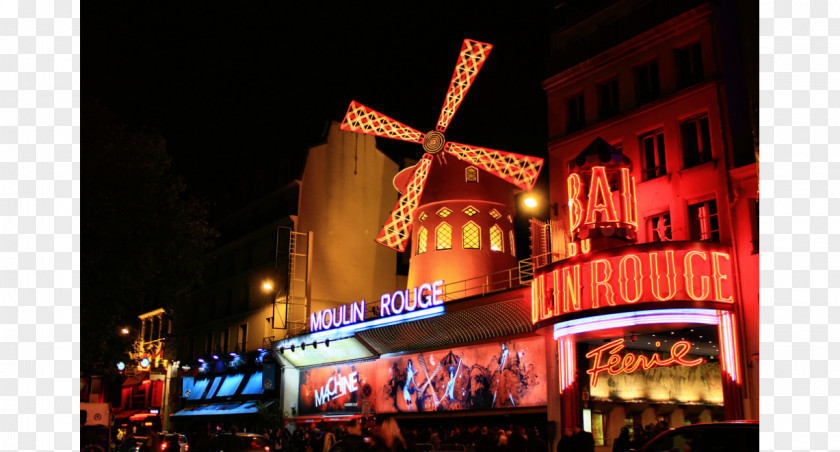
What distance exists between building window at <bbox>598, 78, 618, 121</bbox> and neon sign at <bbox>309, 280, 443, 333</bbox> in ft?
24.6

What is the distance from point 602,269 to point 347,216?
2109 centimetres

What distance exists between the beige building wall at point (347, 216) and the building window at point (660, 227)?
19.2m

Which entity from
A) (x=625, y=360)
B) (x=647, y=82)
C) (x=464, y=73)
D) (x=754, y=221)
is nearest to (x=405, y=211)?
(x=464, y=73)

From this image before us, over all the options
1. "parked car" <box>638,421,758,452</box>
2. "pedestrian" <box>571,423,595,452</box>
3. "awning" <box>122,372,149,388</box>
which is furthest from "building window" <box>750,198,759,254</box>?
"awning" <box>122,372,149,388</box>

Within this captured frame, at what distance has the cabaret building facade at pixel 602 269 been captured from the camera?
1633cm

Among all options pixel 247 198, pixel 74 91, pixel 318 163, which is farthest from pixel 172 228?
pixel 247 198

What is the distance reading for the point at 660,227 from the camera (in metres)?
18.5

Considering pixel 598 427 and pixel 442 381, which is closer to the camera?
pixel 598 427

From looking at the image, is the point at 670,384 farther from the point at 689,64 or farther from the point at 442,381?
the point at 689,64

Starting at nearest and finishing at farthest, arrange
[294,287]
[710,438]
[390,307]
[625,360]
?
[710,438], [625,360], [390,307], [294,287]

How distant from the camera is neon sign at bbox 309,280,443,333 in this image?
24266 millimetres

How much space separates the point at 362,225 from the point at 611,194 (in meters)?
20.5

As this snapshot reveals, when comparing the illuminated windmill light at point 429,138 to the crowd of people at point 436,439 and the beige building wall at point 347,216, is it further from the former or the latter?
the crowd of people at point 436,439

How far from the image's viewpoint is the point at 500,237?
27922 millimetres
